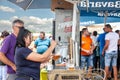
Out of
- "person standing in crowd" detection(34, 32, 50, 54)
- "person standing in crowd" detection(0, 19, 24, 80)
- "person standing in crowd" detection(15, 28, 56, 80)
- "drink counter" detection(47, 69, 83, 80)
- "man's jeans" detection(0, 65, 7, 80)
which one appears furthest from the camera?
"person standing in crowd" detection(34, 32, 50, 54)

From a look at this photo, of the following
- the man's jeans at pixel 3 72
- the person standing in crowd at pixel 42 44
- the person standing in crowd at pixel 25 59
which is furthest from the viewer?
the person standing in crowd at pixel 42 44

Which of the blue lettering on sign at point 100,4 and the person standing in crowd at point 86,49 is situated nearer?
the blue lettering on sign at point 100,4

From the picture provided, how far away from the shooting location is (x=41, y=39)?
461 inches

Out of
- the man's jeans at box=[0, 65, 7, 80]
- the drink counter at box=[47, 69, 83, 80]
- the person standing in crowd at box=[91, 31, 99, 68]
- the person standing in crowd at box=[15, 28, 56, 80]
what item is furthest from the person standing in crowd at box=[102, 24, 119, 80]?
the person standing in crowd at box=[15, 28, 56, 80]

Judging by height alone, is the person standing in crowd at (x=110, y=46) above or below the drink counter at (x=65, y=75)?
above

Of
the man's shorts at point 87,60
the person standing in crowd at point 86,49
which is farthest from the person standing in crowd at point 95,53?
the man's shorts at point 87,60

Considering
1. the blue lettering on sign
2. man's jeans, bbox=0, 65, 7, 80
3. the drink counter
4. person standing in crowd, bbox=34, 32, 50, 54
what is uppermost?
the blue lettering on sign

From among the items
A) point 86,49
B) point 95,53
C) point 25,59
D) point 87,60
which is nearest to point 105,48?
point 86,49

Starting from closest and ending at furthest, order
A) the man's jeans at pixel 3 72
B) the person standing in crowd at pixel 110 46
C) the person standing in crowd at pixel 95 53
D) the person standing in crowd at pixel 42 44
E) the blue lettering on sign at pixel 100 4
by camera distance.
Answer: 1. the man's jeans at pixel 3 72
2. the blue lettering on sign at pixel 100 4
3. the person standing in crowd at pixel 110 46
4. the person standing in crowd at pixel 42 44
5. the person standing in crowd at pixel 95 53

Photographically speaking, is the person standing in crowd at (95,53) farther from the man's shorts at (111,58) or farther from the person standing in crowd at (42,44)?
the man's shorts at (111,58)

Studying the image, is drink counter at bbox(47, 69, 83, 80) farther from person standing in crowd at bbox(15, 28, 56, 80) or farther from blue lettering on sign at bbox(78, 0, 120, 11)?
blue lettering on sign at bbox(78, 0, 120, 11)

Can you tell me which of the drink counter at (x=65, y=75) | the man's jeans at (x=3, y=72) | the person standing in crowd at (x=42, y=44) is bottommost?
the man's jeans at (x=3, y=72)

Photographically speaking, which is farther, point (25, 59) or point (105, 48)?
Answer: point (105, 48)

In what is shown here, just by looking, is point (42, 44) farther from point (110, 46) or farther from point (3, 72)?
point (3, 72)
